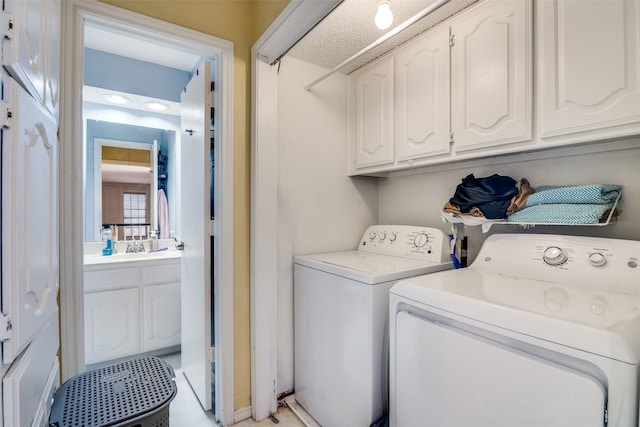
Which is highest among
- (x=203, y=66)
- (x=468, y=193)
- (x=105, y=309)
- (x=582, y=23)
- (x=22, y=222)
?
(x=203, y=66)

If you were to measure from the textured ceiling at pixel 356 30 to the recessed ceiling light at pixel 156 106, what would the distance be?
4.79 feet

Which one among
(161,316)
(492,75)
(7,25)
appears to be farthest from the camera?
(161,316)

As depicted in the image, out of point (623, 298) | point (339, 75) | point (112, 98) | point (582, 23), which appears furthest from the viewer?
point (112, 98)

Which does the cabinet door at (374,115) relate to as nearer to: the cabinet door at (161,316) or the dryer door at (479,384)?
the dryer door at (479,384)

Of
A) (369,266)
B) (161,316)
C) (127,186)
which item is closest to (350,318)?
(369,266)

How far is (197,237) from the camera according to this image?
6.18 feet

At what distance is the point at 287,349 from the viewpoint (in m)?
1.95

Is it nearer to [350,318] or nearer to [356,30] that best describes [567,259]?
[350,318]

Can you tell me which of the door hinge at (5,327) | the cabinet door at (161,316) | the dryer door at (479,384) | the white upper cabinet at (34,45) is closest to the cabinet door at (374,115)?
the dryer door at (479,384)

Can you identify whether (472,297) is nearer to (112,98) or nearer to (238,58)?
(238,58)

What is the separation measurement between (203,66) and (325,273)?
1417 mm

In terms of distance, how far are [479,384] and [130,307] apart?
2.43 metres

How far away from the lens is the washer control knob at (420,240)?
1765 mm

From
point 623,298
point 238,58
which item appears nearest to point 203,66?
point 238,58
